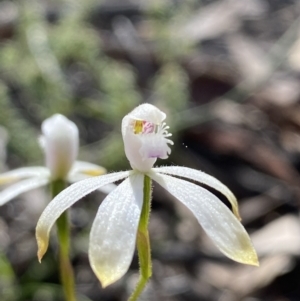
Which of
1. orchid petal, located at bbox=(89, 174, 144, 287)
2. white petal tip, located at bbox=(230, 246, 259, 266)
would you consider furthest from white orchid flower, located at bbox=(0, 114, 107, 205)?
white petal tip, located at bbox=(230, 246, 259, 266)

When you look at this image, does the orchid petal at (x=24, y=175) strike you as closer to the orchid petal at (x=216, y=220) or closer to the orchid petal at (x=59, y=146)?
the orchid petal at (x=59, y=146)

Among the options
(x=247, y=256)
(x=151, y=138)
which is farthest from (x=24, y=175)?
(x=247, y=256)

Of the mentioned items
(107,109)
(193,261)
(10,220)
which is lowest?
(10,220)

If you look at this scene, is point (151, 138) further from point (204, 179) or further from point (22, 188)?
point (22, 188)

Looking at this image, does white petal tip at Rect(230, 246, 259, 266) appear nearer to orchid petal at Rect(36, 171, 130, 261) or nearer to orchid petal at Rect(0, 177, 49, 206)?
orchid petal at Rect(36, 171, 130, 261)

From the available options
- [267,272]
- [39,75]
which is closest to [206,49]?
[39,75]

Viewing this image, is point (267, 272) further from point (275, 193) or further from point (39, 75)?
point (39, 75)
